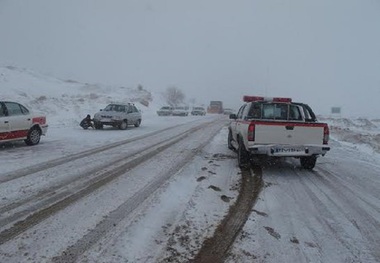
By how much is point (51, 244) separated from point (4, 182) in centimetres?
362

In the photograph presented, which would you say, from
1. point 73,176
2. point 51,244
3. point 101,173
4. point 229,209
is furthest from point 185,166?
point 51,244

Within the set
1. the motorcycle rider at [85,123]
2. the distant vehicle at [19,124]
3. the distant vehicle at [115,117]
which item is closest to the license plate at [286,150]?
the distant vehicle at [19,124]

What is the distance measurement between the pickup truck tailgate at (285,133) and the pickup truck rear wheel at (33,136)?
8559 millimetres

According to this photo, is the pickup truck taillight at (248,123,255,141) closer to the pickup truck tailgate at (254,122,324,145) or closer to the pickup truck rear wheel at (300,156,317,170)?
the pickup truck tailgate at (254,122,324,145)

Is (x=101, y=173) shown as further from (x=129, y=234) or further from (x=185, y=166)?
(x=129, y=234)

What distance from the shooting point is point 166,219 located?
17.3 ft

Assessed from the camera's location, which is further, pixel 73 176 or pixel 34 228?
pixel 73 176

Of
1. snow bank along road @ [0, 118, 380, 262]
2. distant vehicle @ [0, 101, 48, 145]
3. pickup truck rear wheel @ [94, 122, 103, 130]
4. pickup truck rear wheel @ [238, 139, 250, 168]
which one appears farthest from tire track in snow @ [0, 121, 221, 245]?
pickup truck rear wheel @ [94, 122, 103, 130]

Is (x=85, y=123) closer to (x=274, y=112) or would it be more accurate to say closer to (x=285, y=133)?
(x=274, y=112)

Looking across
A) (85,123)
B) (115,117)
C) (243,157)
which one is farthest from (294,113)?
(85,123)

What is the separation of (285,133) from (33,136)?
9.24 metres

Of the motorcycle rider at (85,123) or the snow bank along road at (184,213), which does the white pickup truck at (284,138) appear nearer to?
the snow bank along road at (184,213)

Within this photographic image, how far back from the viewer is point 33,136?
13.7 m

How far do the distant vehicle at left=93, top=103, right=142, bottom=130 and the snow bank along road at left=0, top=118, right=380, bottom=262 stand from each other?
1242 centimetres
